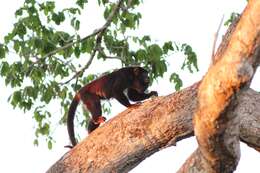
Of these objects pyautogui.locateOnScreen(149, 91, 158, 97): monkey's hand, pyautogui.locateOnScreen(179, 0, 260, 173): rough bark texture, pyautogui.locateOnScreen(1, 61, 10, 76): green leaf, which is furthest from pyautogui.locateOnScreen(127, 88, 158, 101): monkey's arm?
pyautogui.locateOnScreen(179, 0, 260, 173): rough bark texture

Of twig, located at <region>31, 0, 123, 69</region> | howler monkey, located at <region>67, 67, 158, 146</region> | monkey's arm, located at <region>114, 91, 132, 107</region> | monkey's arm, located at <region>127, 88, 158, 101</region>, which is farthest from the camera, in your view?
twig, located at <region>31, 0, 123, 69</region>

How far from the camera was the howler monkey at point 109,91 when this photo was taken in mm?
5695

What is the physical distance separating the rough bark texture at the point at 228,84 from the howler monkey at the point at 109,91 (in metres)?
2.86

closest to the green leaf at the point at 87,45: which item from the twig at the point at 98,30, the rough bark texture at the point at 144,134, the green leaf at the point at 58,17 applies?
the twig at the point at 98,30

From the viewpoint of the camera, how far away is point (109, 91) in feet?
19.0

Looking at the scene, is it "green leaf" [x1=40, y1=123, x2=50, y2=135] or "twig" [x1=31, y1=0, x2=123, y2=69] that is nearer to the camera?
"twig" [x1=31, y1=0, x2=123, y2=69]

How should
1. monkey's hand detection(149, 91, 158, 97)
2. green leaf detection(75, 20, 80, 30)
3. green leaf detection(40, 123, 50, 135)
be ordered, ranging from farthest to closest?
green leaf detection(40, 123, 50, 135), green leaf detection(75, 20, 80, 30), monkey's hand detection(149, 91, 158, 97)

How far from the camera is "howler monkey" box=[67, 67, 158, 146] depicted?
5.70 m

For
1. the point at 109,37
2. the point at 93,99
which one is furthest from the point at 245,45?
the point at 109,37

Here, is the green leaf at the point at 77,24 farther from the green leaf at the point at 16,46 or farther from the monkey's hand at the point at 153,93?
the monkey's hand at the point at 153,93

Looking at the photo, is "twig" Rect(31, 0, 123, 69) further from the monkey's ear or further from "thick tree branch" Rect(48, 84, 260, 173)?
"thick tree branch" Rect(48, 84, 260, 173)

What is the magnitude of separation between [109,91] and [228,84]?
3386mm

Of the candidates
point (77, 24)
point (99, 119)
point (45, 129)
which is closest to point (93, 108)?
point (99, 119)

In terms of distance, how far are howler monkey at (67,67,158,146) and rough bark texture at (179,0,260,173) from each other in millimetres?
2862
